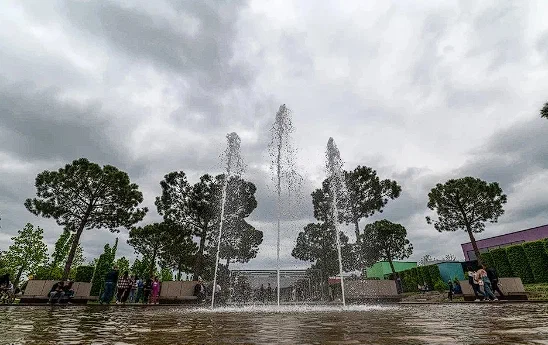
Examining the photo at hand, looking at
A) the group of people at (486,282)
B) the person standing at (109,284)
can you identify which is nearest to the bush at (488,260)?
the group of people at (486,282)

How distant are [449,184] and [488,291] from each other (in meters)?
19.0

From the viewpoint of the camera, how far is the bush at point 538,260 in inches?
966

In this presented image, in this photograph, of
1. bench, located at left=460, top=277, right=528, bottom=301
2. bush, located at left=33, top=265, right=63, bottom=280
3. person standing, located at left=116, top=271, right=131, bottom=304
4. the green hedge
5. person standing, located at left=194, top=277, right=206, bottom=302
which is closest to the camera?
bench, located at left=460, top=277, right=528, bottom=301

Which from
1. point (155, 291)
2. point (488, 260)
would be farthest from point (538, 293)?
point (155, 291)

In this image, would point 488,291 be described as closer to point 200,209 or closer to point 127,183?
point 200,209

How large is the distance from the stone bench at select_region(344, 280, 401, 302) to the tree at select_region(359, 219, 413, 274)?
64.2ft

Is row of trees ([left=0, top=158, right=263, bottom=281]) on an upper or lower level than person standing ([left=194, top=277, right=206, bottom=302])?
upper

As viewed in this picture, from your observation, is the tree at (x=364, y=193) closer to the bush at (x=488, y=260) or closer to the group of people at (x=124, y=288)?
the bush at (x=488, y=260)

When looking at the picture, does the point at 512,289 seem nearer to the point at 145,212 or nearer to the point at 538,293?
the point at 538,293

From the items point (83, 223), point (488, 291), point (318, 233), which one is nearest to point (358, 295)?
point (488, 291)

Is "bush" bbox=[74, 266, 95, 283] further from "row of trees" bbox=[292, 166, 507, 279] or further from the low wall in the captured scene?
"row of trees" bbox=[292, 166, 507, 279]

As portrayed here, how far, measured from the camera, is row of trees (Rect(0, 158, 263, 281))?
23.8 metres

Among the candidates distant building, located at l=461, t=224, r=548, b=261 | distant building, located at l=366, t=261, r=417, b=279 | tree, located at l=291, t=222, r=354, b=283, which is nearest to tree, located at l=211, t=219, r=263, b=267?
tree, located at l=291, t=222, r=354, b=283

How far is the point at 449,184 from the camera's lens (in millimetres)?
30250
